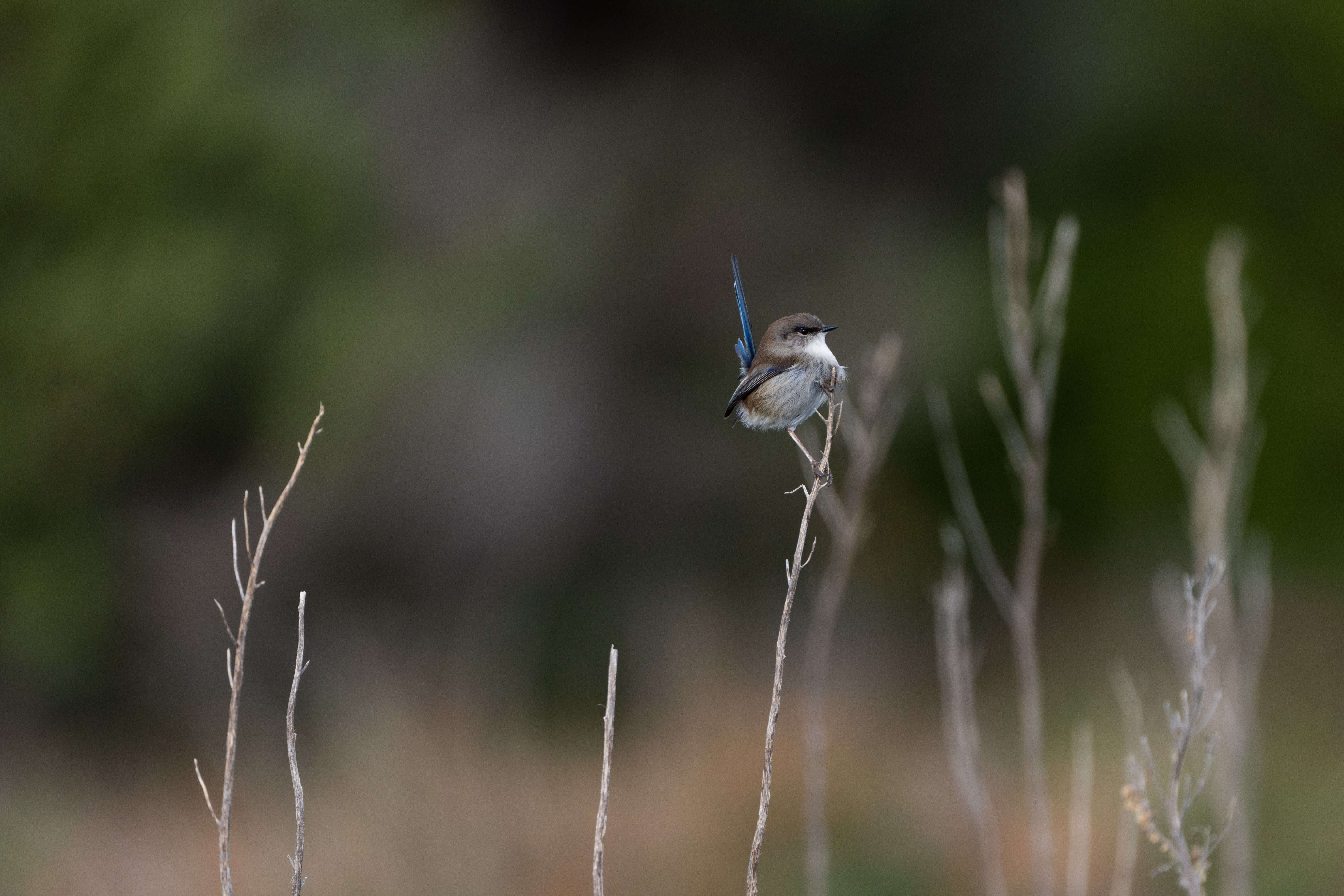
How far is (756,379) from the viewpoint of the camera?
221cm

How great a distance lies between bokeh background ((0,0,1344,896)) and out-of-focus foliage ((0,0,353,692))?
0.03m

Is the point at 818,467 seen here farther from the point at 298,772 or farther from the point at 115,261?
the point at 115,261

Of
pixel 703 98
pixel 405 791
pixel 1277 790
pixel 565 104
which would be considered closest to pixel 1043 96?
pixel 703 98

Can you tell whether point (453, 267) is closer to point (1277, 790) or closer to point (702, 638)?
point (702, 638)

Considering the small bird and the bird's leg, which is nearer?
the bird's leg

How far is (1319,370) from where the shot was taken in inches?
352

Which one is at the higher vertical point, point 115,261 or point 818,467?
point 115,261

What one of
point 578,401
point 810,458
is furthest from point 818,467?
point 578,401

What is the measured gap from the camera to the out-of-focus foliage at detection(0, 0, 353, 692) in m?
6.77

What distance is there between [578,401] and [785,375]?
7.38 metres

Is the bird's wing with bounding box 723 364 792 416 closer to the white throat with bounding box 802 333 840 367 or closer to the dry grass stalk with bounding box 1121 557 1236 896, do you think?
the white throat with bounding box 802 333 840 367

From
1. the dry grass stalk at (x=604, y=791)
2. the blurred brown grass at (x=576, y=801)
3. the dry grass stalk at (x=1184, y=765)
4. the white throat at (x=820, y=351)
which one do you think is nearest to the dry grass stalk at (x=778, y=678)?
the dry grass stalk at (x=604, y=791)

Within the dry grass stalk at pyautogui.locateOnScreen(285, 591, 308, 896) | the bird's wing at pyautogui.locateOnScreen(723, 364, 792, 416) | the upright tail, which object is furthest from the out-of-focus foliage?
the dry grass stalk at pyautogui.locateOnScreen(285, 591, 308, 896)

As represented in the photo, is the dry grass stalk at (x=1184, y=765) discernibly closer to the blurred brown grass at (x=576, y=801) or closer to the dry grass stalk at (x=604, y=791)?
the dry grass stalk at (x=604, y=791)
